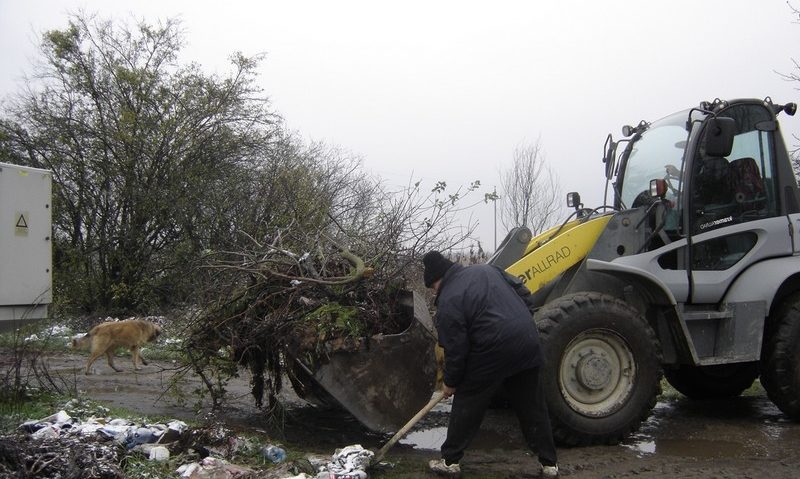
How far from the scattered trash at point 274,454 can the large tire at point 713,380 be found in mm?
4395

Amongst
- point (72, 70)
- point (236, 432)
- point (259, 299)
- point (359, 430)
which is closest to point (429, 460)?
point (359, 430)

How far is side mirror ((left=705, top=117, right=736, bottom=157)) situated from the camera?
551 cm

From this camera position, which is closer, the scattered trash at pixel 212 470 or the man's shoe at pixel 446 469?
the scattered trash at pixel 212 470

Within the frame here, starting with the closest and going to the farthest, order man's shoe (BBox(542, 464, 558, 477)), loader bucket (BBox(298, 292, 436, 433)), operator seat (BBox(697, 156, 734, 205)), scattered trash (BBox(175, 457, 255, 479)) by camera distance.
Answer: scattered trash (BBox(175, 457, 255, 479))
man's shoe (BBox(542, 464, 558, 477))
loader bucket (BBox(298, 292, 436, 433))
operator seat (BBox(697, 156, 734, 205))

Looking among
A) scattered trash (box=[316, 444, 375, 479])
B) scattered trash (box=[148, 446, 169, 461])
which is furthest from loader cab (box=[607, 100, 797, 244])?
scattered trash (box=[148, 446, 169, 461])

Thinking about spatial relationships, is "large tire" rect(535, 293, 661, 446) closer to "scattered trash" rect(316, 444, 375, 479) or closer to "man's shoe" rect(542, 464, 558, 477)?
"man's shoe" rect(542, 464, 558, 477)

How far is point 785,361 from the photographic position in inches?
223

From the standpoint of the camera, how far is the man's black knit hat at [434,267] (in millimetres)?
4789

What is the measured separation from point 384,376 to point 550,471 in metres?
1.38

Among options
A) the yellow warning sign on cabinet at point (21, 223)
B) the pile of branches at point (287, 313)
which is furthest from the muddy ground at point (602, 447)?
the yellow warning sign on cabinet at point (21, 223)

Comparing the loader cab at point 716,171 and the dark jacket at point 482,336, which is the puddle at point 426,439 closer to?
the dark jacket at point 482,336

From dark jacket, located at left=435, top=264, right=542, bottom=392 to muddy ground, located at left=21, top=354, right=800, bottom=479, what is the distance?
2.56ft

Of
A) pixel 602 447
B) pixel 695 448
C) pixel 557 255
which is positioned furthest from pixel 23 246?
pixel 695 448

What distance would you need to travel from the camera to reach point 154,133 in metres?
16.1
